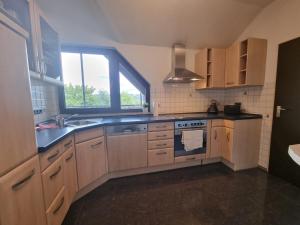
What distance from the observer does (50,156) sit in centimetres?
118

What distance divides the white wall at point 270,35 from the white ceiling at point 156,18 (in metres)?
0.17

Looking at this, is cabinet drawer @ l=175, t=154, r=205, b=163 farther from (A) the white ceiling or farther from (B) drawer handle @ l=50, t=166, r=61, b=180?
(A) the white ceiling

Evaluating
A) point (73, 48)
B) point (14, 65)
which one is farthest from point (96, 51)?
point (14, 65)

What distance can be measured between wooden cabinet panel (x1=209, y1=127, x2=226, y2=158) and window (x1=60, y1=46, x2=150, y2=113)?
136 centimetres

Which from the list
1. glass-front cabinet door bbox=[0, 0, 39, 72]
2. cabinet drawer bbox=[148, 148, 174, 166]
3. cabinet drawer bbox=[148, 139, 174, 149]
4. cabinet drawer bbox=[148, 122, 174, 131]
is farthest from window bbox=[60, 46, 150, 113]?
glass-front cabinet door bbox=[0, 0, 39, 72]

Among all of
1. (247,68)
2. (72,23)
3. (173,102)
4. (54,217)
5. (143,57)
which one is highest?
(72,23)

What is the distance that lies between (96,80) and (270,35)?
2.87 metres

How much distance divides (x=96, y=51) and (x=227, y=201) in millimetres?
2917

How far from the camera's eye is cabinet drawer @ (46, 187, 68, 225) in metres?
1.14

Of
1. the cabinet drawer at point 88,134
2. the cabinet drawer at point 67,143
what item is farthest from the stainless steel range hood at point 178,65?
the cabinet drawer at point 67,143

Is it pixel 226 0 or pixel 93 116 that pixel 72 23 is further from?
pixel 226 0

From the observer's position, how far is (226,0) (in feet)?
6.93

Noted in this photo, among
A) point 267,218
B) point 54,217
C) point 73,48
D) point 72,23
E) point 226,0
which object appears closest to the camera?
point 54,217

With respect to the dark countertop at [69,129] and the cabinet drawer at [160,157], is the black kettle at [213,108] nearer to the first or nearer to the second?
the dark countertop at [69,129]
